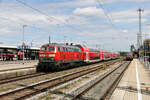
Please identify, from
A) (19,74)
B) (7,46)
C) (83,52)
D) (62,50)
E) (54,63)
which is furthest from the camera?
(7,46)

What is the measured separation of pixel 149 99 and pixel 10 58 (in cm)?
5367

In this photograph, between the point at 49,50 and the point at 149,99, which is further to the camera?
the point at 49,50

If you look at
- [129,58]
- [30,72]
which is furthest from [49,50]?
[129,58]

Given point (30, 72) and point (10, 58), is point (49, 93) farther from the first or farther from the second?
point (10, 58)

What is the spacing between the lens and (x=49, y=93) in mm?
9391

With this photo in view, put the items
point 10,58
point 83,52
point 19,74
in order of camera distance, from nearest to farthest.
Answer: point 19,74 → point 83,52 → point 10,58

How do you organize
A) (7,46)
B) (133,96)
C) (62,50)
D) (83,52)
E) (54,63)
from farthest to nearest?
(7,46)
(83,52)
(62,50)
(54,63)
(133,96)

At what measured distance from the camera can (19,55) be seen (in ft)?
195

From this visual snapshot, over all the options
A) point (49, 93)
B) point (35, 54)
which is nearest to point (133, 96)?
point (49, 93)

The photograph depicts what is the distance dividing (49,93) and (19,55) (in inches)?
2094

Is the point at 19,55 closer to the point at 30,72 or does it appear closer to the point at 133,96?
the point at 30,72

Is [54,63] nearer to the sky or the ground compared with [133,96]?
nearer to the sky

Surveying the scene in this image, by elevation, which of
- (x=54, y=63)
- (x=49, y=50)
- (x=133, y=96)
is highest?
(x=49, y=50)

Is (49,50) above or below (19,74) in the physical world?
above
